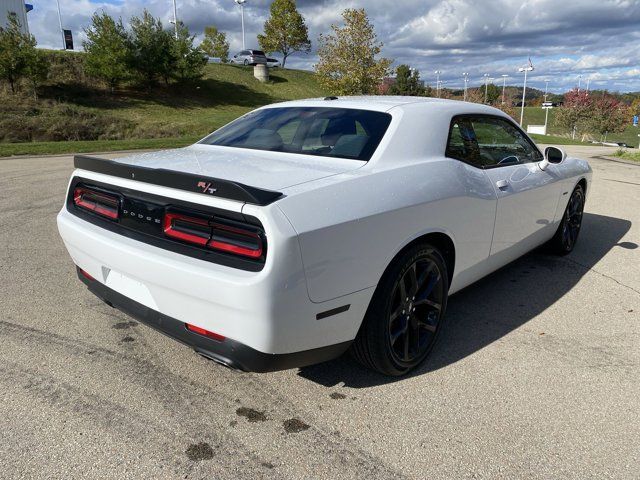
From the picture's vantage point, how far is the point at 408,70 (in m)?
41.6

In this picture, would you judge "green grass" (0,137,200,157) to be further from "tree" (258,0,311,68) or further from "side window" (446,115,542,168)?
"tree" (258,0,311,68)

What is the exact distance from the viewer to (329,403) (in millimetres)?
2518

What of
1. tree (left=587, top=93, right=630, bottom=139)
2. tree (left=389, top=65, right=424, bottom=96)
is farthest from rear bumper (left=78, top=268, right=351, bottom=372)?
tree (left=587, top=93, right=630, bottom=139)

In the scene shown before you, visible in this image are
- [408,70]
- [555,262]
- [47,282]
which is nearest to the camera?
[47,282]

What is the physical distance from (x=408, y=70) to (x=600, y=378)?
42.0 meters

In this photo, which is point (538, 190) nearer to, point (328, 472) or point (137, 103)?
point (328, 472)

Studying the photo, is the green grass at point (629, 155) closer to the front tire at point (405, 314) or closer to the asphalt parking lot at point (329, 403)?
the asphalt parking lot at point (329, 403)

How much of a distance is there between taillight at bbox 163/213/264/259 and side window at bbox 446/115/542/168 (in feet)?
5.16

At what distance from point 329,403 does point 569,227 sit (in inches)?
143

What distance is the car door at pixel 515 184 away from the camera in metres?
3.42

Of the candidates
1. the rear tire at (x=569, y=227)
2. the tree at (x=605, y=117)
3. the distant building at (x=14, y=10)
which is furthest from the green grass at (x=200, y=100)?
the tree at (x=605, y=117)

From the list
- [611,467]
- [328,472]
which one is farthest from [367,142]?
[611,467]

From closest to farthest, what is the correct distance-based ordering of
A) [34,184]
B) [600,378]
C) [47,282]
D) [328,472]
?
1. [328,472]
2. [600,378]
3. [47,282]
4. [34,184]

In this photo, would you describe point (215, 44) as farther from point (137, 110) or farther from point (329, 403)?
point (329, 403)
